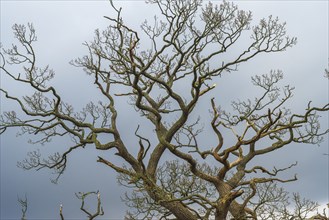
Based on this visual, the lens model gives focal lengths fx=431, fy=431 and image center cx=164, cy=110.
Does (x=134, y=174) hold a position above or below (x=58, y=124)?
below

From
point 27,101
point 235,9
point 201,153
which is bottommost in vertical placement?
point 201,153

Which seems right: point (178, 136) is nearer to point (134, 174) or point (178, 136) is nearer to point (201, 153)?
point (201, 153)

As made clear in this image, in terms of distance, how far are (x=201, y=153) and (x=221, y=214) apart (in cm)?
215

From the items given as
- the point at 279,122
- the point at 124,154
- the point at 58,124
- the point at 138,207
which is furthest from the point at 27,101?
the point at 279,122

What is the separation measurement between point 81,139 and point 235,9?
7.15m

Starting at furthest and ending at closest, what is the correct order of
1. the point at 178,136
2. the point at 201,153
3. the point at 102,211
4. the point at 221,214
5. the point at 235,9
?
the point at 178,136 < the point at 235,9 < the point at 201,153 < the point at 221,214 < the point at 102,211

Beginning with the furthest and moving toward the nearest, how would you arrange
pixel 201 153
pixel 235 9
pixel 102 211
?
pixel 235 9 < pixel 201 153 < pixel 102 211

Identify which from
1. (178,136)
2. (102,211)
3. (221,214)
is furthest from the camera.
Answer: (178,136)

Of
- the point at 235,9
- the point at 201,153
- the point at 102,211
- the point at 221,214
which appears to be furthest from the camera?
the point at 235,9

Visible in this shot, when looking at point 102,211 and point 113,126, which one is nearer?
point 102,211

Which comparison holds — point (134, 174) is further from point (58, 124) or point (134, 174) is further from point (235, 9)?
point (235, 9)

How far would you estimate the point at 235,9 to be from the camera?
1535 cm

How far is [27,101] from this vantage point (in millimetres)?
15453

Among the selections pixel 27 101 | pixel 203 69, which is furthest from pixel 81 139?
pixel 203 69
